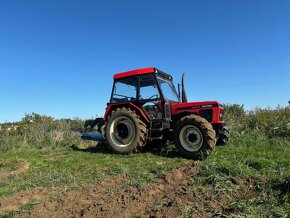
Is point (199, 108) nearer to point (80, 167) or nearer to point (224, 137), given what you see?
point (224, 137)

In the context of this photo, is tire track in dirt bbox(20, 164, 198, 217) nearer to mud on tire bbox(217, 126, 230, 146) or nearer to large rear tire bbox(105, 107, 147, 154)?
large rear tire bbox(105, 107, 147, 154)

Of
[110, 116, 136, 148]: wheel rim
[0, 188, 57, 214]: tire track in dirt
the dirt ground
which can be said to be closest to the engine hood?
[110, 116, 136, 148]: wheel rim

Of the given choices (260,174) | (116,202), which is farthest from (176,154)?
(116,202)

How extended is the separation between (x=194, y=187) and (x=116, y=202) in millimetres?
1290

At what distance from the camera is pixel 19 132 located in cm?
1705

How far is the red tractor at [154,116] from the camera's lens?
9.35 m

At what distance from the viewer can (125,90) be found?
1077 cm

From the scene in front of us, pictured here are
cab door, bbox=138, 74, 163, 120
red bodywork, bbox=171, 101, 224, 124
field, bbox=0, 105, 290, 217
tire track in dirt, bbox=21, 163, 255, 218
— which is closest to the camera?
tire track in dirt, bbox=21, 163, 255, 218

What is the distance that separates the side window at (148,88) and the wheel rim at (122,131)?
0.83m

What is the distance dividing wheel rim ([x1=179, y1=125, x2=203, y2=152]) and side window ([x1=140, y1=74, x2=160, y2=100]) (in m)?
1.40

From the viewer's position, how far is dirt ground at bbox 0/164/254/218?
521 centimetres

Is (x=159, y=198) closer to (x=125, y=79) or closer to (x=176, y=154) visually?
(x=176, y=154)

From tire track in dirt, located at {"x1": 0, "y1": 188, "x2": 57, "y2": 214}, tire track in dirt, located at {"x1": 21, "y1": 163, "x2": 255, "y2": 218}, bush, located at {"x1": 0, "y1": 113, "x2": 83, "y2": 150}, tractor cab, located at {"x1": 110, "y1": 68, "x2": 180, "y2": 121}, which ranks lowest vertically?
tire track in dirt, located at {"x1": 0, "y1": 188, "x2": 57, "y2": 214}

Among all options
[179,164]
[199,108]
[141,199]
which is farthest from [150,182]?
[199,108]
